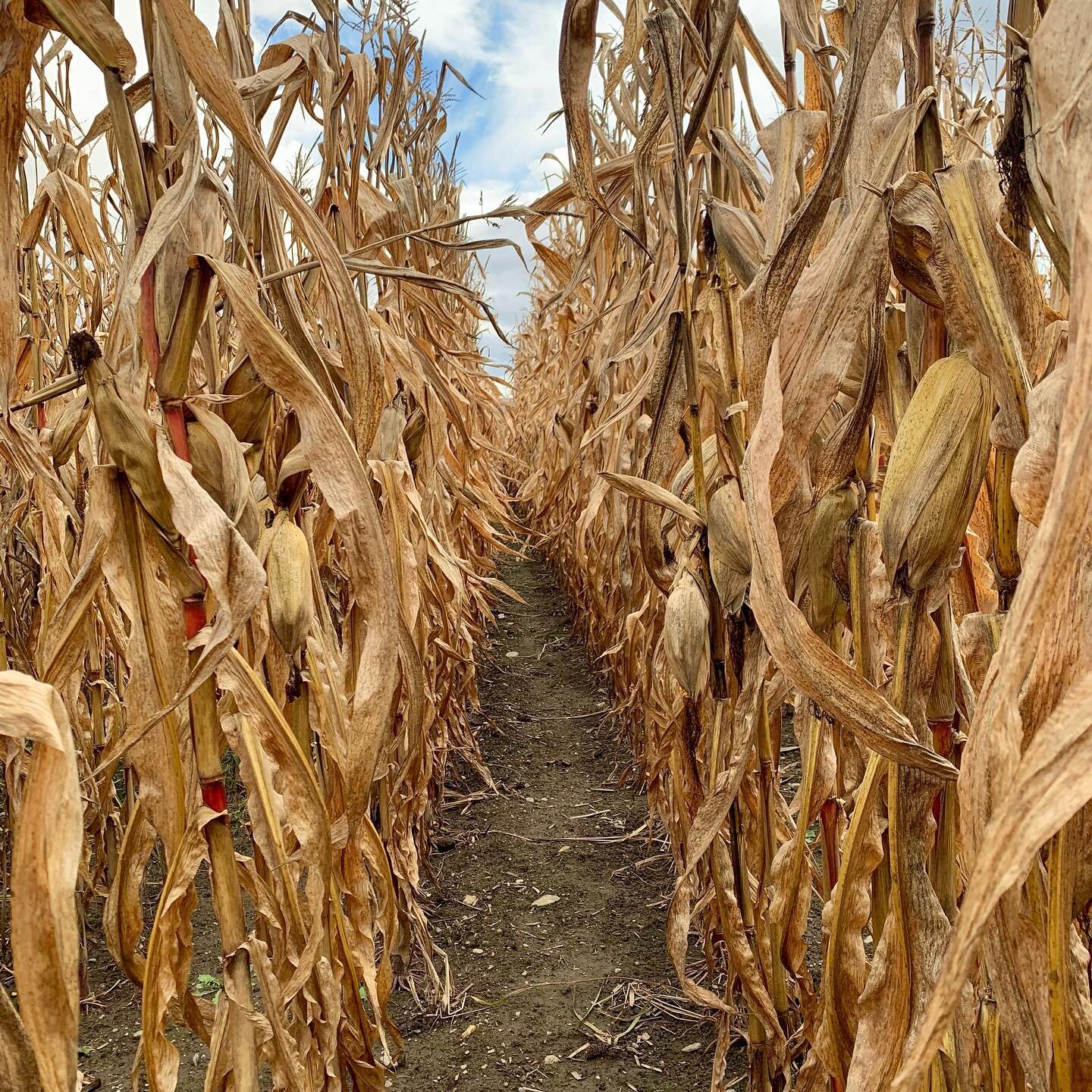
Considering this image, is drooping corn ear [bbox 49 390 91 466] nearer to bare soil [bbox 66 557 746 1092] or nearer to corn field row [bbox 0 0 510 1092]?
corn field row [bbox 0 0 510 1092]

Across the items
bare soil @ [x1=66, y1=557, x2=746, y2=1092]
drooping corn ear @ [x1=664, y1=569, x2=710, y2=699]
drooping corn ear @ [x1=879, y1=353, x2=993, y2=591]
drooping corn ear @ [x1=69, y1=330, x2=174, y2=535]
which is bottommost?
bare soil @ [x1=66, y1=557, x2=746, y2=1092]

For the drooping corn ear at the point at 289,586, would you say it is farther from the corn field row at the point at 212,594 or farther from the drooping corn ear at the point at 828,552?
the drooping corn ear at the point at 828,552

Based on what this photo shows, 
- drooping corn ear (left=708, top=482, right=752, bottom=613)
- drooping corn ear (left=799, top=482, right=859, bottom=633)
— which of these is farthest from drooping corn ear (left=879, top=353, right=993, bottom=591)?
drooping corn ear (left=708, top=482, right=752, bottom=613)

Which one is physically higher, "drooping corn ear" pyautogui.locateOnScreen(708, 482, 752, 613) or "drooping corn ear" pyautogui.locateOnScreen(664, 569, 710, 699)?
"drooping corn ear" pyautogui.locateOnScreen(708, 482, 752, 613)

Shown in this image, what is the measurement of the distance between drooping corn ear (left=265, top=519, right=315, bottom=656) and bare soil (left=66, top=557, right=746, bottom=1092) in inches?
32.3

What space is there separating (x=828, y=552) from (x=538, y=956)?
1.10 metres

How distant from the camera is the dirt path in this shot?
3.76 ft

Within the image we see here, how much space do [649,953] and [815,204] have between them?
1.26 meters

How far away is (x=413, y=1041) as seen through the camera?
1203 millimetres

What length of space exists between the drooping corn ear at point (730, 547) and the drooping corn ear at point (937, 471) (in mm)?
274

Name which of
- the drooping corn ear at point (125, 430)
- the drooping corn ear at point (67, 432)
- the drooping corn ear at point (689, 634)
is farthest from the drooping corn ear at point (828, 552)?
the drooping corn ear at point (67, 432)

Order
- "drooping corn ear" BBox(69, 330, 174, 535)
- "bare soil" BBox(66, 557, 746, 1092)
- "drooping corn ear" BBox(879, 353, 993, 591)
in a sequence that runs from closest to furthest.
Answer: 1. "drooping corn ear" BBox(879, 353, 993, 591)
2. "drooping corn ear" BBox(69, 330, 174, 535)
3. "bare soil" BBox(66, 557, 746, 1092)

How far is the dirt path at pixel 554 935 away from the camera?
3.76 ft

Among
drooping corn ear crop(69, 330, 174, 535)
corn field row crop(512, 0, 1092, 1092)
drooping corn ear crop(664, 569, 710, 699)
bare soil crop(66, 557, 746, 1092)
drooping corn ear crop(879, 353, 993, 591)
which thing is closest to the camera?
corn field row crop(512, 0, 1092, 1092)
